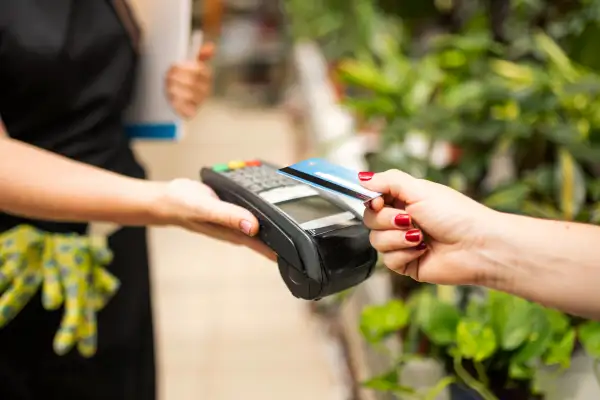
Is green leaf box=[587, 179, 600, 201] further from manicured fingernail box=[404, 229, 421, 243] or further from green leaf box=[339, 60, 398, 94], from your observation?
manicured fingernail box=[404, 229, 421, 243]

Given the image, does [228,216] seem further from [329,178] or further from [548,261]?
[548,261]

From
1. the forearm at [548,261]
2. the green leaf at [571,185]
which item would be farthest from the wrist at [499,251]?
the green leaf at [571,185]

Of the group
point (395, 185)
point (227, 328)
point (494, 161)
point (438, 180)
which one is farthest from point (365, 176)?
point (227, 328)

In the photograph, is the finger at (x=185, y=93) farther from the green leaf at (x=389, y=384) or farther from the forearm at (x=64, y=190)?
the green leaf at (x=389, y=384)

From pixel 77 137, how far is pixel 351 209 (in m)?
0.43

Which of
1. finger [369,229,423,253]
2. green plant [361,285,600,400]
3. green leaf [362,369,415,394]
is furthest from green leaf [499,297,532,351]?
finger [369,229,423,253]

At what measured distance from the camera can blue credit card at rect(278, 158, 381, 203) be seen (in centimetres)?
52

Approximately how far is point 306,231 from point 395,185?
0.09m

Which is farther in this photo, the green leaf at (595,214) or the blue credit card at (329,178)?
the green leaf at (595,214)

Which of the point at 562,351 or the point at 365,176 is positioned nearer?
the point at 365,176

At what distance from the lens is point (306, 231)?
55 centimetres

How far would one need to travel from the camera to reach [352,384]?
142 cm

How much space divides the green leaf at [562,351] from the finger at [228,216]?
37 centimetres

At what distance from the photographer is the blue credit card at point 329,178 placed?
52 centimetres
